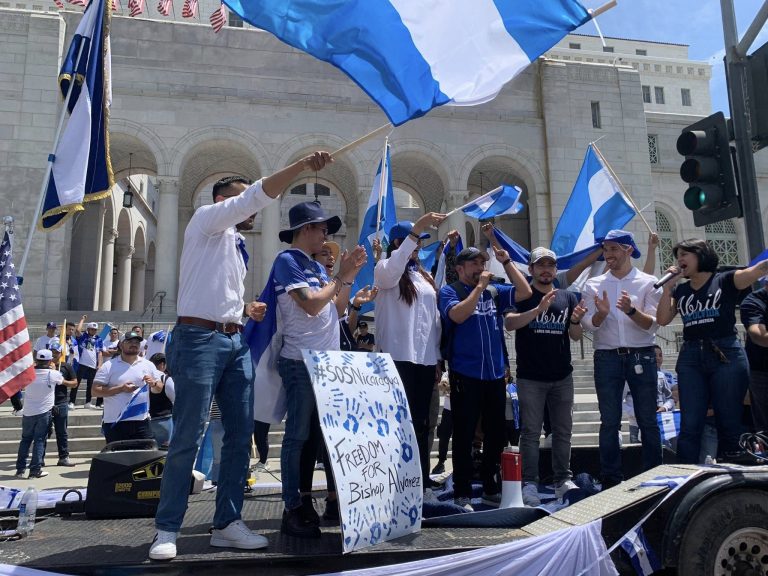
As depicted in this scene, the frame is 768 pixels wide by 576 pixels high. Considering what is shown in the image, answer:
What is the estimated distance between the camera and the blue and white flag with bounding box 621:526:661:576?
10.5ft

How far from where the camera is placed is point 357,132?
22.0 metres

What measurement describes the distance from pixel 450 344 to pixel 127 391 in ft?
15.4

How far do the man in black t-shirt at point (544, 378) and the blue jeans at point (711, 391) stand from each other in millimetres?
882

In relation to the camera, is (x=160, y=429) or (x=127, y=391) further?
(x=160, y=429)

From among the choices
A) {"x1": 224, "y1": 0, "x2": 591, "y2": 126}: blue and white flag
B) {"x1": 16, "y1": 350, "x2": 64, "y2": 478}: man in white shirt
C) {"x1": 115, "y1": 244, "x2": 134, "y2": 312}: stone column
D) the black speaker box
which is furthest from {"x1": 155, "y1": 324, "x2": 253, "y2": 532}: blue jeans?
{"x1": 115, "y1": 244, "x2": 134, "y2": 312}: stone column

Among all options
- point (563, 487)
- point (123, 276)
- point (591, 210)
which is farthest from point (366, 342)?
point (123, 276)

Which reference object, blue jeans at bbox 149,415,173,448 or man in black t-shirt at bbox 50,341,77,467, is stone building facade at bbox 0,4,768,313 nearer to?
man in black t-shirt at bbox 50,341,77,467

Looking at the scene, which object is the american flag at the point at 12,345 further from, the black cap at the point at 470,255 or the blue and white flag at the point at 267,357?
the black cap at the point at 470,255

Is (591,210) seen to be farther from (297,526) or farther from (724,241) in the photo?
(724,241)

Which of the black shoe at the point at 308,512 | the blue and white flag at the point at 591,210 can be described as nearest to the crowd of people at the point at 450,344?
the black shoe at the point at 308,512

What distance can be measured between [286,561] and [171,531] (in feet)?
2.13

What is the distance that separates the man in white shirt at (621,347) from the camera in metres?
4.93

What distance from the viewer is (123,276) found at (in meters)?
30.7

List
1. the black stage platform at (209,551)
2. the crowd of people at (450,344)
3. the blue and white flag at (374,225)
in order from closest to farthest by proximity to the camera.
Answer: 1. the black stage platform at (209,551)
2. the crowd of people at (450,344)
3. the blue and white flag at (374,225)
